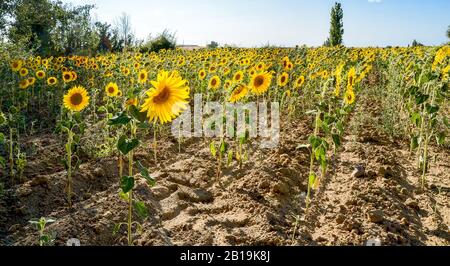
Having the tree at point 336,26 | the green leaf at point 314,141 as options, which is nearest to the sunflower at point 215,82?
the green leaf at point 314,141

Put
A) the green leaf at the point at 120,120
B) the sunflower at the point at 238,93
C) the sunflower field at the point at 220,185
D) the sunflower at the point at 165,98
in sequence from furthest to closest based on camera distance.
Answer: the sunflower at the point at 238,93 → the sunflower field at the point at 220,185 → the sunflower at the point at 165,98 → the green leaf at the point at 120,120

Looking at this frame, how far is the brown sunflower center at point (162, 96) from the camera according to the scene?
2506 mm

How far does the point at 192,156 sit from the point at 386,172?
6.28ft

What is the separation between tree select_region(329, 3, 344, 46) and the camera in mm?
27531

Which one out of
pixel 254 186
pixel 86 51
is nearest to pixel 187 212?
pixel 254 186

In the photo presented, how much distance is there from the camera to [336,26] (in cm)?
2770

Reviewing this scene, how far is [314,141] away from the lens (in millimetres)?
3068

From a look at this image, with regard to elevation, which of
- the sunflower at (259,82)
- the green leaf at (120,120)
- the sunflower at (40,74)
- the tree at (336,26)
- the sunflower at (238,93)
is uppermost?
the tree at (336,26)

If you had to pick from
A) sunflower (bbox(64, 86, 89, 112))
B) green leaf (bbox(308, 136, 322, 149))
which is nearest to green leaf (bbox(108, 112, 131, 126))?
green leaf (bbox(308, 136, 322, 149))

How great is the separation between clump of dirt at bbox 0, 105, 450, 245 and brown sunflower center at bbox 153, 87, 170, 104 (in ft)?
3.19

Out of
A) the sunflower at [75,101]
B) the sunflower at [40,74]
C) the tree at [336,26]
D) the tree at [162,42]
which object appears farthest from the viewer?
the tree at [336,26]

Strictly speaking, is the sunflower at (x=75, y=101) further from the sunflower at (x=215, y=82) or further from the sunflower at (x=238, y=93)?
the sunflower at (x=215, y=82)

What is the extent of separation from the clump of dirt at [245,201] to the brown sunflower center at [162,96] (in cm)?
97
